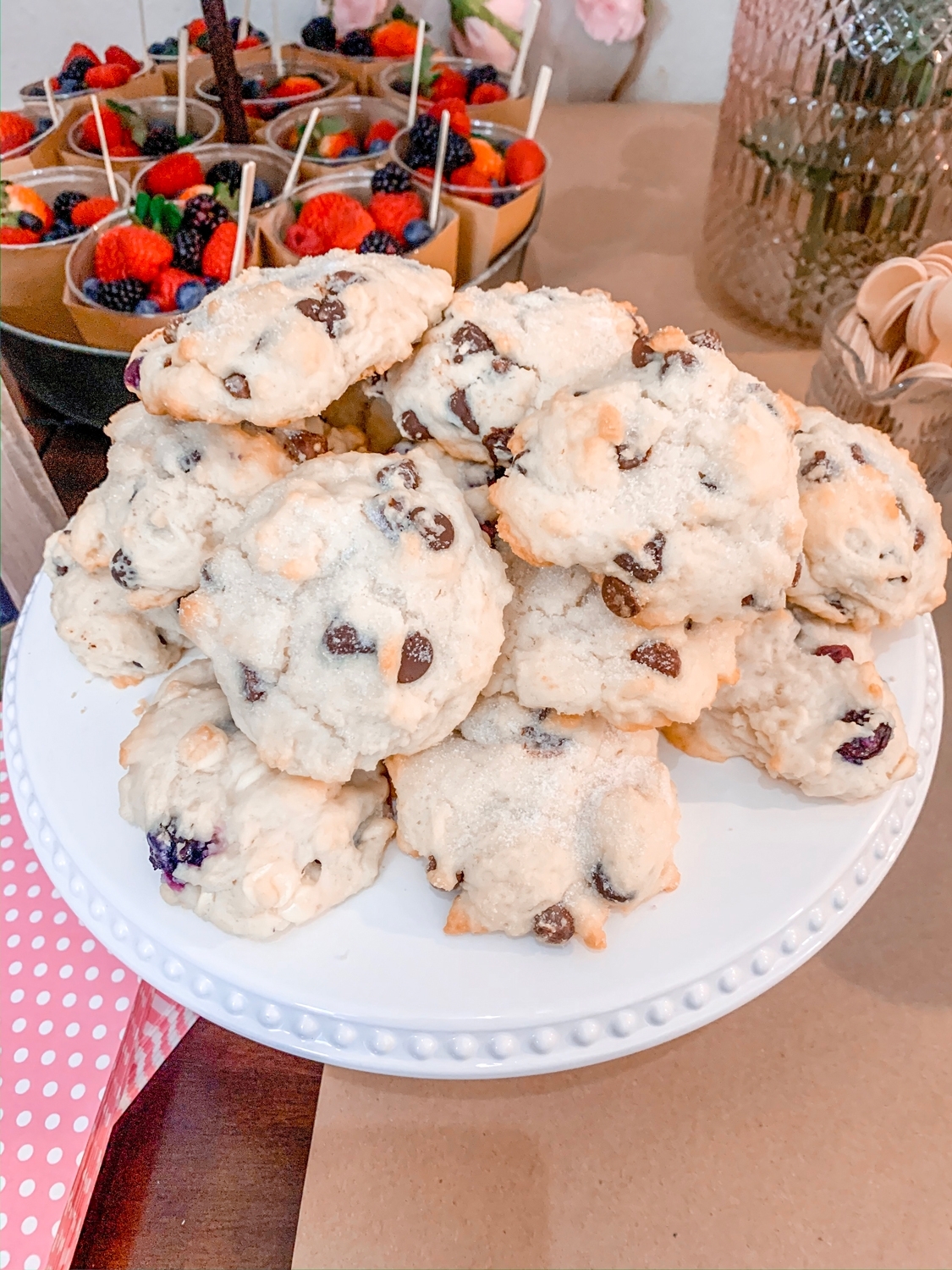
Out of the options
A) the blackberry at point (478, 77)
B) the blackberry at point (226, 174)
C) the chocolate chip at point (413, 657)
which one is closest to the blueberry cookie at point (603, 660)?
the chocolate chip at point (413, 657)

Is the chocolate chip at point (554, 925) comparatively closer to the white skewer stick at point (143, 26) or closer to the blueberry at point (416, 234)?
the blueberry at point (416, 234)

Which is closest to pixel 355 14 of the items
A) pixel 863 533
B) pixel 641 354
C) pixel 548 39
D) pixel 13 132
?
pixel 548 39

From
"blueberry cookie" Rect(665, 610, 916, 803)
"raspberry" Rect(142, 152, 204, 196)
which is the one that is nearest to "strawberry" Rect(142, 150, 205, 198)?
"raspberry" Rect(142, 152, 204, 196)

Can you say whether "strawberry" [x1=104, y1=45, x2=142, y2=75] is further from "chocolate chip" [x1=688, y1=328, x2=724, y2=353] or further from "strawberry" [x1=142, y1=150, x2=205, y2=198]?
"chocolate chip" [x1=688, y1=328, x2=724, y2=353]

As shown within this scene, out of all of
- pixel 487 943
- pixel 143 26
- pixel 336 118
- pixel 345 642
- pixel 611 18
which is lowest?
pixel 487 943

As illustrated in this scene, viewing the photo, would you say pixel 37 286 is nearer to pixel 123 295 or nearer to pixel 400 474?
pixel 123 295
